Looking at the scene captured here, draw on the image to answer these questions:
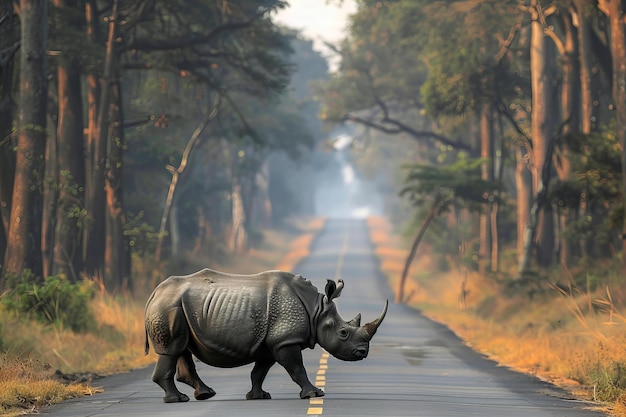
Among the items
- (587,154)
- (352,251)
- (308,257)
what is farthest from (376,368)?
(352,251)

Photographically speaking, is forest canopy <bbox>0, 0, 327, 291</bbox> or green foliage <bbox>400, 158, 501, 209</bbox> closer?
forest canopy <bbox>0, 0, 327, 291</bbox>

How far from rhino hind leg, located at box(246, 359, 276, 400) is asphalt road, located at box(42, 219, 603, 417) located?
23 centimetres

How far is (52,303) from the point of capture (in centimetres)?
2644

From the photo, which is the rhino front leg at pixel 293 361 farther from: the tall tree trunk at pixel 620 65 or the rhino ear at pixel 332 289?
the tall tree trunk at pixel 620 65

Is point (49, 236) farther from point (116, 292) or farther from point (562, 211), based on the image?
point (562, 211)

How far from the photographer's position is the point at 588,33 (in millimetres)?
38250

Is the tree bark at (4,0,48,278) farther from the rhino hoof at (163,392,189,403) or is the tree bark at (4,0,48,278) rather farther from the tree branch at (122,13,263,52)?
the rhino hoof at (163,392,189,403)

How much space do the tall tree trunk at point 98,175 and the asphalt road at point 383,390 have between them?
8.89m

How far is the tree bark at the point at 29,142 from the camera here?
28.1 m

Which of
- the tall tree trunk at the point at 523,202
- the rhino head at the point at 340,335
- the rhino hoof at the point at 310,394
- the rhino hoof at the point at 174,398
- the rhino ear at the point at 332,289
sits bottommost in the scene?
the rhino hoof at the point at 174,398

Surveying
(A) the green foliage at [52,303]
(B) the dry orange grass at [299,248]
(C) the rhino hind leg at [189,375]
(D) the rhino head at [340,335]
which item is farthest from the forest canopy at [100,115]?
(B) the dry orange grass at [299,248]

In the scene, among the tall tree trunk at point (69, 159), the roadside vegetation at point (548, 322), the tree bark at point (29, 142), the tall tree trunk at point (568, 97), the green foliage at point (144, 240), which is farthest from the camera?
the green foliage at point (144, 240)

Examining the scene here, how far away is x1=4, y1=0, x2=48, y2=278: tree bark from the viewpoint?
92.2 ft

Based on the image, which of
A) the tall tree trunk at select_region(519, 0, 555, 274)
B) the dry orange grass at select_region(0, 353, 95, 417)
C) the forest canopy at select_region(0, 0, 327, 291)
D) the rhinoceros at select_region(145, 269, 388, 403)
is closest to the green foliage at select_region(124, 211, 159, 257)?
the forest canopy at select_region(0, 0, 327, 291)
